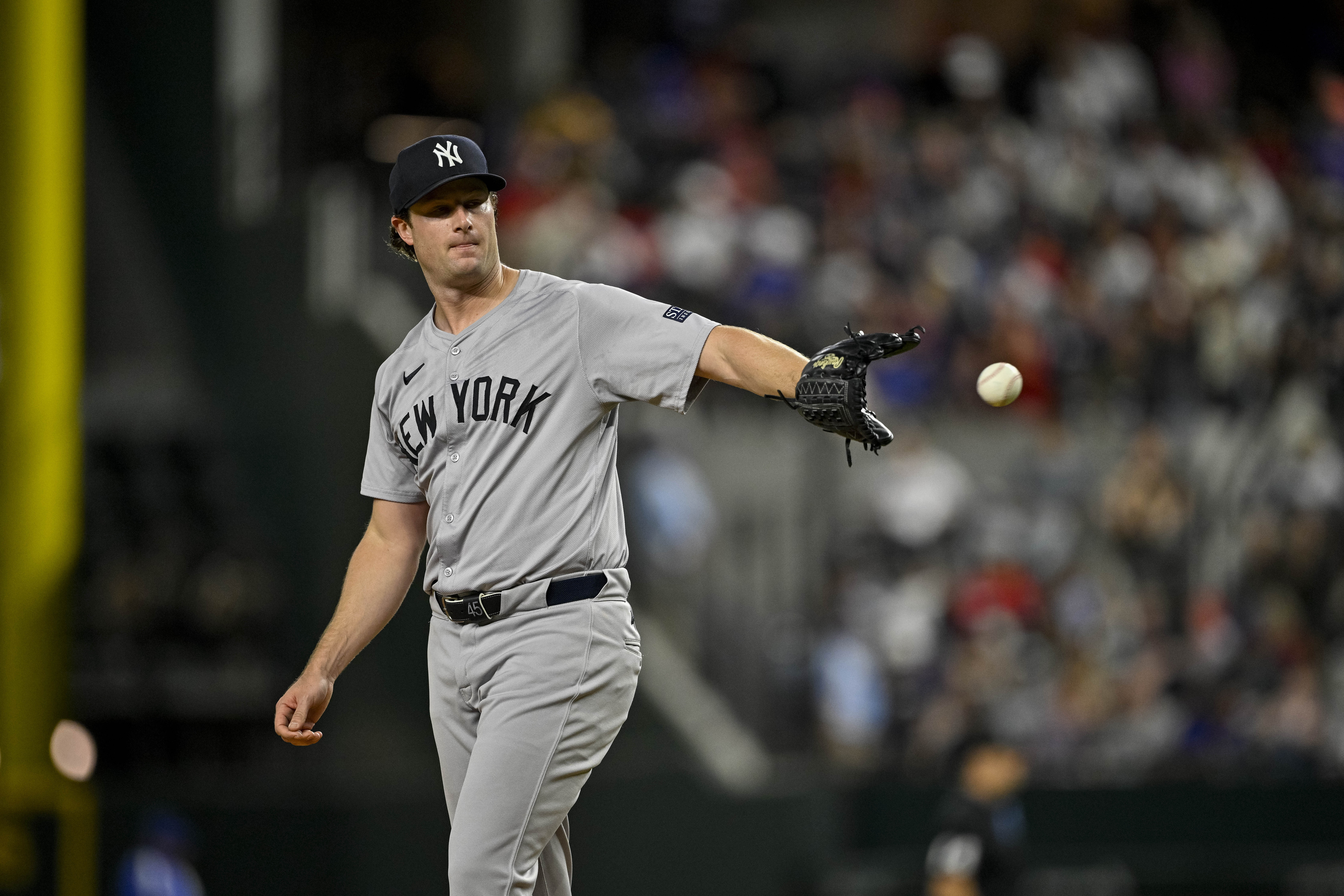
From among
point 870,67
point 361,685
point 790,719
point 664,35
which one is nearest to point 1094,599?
point 790,719

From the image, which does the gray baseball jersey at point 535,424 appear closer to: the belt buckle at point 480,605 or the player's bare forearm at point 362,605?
the belt buckle at point 480,605

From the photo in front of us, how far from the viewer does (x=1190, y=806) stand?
11.1 meters

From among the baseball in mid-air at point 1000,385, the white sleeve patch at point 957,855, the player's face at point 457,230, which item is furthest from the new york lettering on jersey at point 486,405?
the white sleeve patch at point 957,855

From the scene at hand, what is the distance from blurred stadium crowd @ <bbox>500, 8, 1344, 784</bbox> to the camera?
11391 mm

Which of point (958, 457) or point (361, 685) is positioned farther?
point (958, 457)

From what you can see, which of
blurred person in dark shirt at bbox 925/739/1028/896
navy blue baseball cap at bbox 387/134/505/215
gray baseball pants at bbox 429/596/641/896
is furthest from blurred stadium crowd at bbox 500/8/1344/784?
navy blue baseball cap at bbox 387/134/505/215

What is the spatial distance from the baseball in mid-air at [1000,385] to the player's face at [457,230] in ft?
4.01

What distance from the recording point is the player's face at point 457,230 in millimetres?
4332

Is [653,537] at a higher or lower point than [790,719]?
higher

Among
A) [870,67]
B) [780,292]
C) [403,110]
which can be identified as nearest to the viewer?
[780,292]

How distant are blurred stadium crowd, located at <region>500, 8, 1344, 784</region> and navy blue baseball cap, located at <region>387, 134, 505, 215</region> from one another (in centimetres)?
728

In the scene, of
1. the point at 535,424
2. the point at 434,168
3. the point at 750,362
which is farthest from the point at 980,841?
the point at 434,168

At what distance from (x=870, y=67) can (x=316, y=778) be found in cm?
907

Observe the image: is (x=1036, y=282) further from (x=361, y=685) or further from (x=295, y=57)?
(x=295, y=57)
